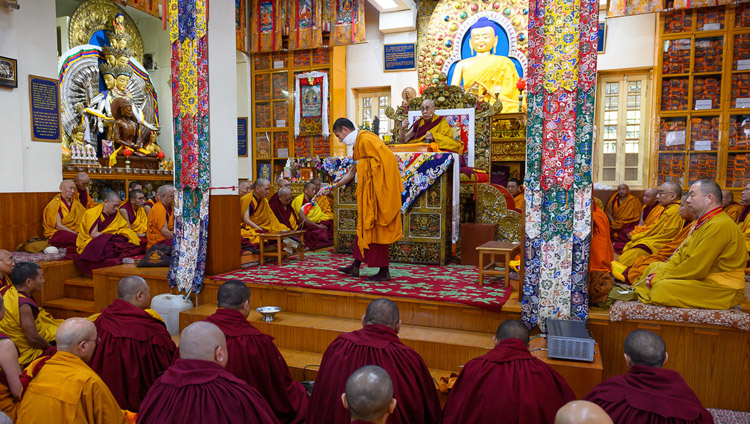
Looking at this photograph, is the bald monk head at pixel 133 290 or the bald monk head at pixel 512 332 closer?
the bald monk head at pixel 512 332

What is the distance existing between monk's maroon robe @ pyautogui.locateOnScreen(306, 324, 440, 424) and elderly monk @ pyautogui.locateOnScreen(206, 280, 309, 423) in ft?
1.09

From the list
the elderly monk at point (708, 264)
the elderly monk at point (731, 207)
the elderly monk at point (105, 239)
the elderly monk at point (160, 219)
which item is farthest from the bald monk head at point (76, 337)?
the elderly monk at point (731, 207)

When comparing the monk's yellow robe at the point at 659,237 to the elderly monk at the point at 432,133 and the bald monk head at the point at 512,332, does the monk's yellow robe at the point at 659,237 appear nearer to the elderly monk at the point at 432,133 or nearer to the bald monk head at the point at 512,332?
the elderly monk at the point at 432,133

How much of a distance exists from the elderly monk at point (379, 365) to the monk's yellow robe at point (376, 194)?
2.30 metres

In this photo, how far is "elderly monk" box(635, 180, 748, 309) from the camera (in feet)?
11.3

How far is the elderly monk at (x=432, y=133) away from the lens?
6.68m

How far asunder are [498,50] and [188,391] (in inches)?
406

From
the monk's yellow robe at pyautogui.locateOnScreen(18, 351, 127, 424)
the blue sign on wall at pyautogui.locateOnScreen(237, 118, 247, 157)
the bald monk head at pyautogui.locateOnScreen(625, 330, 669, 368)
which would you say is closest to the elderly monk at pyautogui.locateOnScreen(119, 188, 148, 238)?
the monk's yellow robe at pyautogui.locateOnScreen(18, 351, 127, 424)

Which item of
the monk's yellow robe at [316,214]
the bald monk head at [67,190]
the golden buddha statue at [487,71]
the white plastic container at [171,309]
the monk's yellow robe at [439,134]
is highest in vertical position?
the golden buddha statue at [487,71]

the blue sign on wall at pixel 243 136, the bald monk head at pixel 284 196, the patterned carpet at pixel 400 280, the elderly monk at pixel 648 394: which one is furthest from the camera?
the blue sign on wall at pixel 243 136

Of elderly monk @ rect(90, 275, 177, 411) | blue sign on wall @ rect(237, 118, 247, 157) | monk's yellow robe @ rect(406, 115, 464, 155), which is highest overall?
blue sign on wall @ rect(237, 118, 247, 157)

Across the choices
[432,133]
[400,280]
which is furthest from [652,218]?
[400,280]

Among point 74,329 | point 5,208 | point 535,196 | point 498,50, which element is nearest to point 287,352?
point 74,329

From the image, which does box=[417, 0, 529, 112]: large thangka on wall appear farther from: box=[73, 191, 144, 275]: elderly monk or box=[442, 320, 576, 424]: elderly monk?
box=[442, 320, 576, 424]: elderly monk
